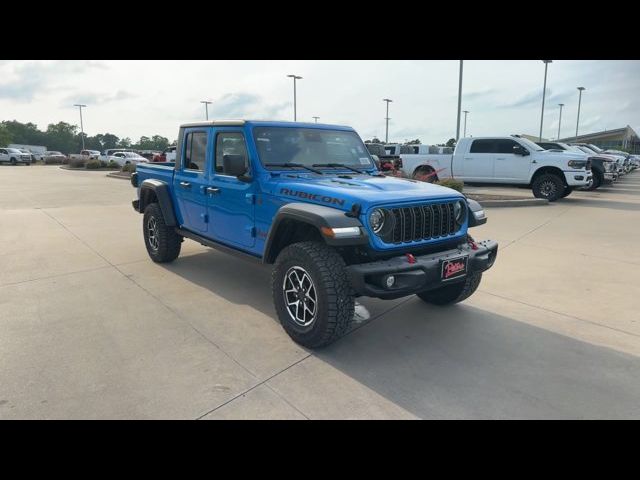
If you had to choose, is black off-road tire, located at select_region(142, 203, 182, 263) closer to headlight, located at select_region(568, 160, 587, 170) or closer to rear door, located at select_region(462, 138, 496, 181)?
rear door, located at select_region(462, 138, 496, 181)

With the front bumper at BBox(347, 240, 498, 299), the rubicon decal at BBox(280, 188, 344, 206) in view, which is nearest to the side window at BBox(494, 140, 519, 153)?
the front bumper at BBox(347, 240, 498, 299)

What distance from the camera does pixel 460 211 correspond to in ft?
13.4

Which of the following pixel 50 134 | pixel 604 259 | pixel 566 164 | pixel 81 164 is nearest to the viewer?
pixel 604 259

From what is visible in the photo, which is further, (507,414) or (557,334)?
(557,334)

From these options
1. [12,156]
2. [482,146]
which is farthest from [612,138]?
[12,156]

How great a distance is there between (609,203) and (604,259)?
802 cm

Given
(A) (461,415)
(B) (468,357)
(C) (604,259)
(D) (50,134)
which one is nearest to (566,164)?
(C) (604,259)

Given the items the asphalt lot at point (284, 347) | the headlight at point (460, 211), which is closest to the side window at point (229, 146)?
the asphalt lot at point (284, 347)

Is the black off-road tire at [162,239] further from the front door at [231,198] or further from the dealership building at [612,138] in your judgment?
the dealership building at [612,138]

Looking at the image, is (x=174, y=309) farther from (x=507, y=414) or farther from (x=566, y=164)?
(x=566, y=164)

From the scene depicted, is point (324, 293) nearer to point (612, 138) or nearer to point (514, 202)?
point (514, 202)

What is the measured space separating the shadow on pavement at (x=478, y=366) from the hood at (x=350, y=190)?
1.22 meters

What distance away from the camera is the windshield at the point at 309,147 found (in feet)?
14.4

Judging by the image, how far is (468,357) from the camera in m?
3.54
